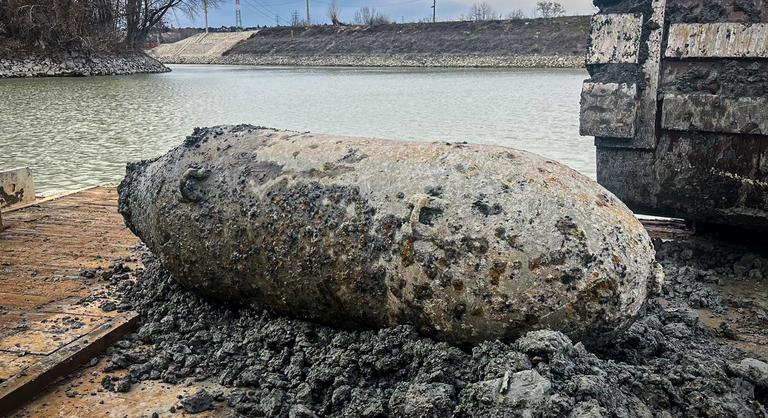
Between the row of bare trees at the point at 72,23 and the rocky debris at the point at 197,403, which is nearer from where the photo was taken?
the rocky debris at the point at 197,403

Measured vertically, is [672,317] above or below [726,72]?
below

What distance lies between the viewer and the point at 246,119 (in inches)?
542

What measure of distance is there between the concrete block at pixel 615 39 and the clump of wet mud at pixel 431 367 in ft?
5.66

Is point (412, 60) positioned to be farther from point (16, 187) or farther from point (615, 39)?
point (615, 39)

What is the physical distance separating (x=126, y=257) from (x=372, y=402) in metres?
2.62

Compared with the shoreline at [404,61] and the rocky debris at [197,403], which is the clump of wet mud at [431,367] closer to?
the rocky debris at [197,403]

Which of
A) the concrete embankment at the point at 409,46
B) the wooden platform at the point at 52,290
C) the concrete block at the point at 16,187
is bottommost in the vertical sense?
the wooden platform at the point at 52,290

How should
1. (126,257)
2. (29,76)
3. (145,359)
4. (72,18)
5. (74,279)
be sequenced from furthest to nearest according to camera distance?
1. (72,18)
2. (29,76)
3. (126,257)
4. (74,279)
5. (145,359)

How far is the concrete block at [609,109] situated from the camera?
423 cm

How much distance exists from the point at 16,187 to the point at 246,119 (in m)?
8.09

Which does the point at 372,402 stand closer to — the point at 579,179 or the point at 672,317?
the point at 579,179

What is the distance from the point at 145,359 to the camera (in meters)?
2.95

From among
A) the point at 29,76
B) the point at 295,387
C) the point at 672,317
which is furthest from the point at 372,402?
the point at 29,76

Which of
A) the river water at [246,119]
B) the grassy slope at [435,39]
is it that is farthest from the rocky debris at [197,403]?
the grassy slope at [435,39]
